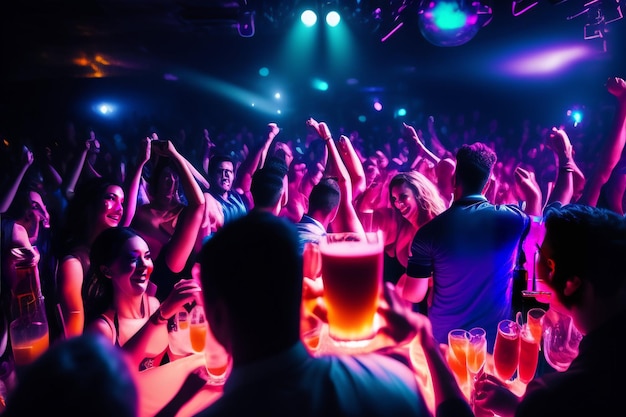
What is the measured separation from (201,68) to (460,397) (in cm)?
355

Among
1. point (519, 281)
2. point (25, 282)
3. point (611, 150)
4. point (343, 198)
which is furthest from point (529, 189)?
point (25, 282)

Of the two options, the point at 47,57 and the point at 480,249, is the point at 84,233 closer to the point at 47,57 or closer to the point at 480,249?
the point at 47,57

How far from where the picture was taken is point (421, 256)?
2168 mm

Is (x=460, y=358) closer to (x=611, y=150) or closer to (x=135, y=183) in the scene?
(x=135, y=183)

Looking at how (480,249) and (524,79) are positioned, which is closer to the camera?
(480,249)

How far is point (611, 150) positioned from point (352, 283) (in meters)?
3.60

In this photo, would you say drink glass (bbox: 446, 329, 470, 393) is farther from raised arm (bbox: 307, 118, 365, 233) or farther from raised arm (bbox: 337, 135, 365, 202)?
raised arm (bbox: 337, 135, 365, 202)

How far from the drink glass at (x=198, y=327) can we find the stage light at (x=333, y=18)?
2.98m

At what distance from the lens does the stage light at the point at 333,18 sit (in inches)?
133

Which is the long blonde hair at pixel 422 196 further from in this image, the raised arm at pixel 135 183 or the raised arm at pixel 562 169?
the raised arm at pixel 135 183

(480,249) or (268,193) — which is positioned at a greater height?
(268,193)

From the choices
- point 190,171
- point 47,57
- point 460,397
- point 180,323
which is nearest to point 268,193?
point 190,171

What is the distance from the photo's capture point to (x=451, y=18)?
262 cm

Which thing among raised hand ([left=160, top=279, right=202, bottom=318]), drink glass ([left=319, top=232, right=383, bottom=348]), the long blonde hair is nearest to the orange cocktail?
raised hand ([left=160, top=279, right=202, bottom=318])
